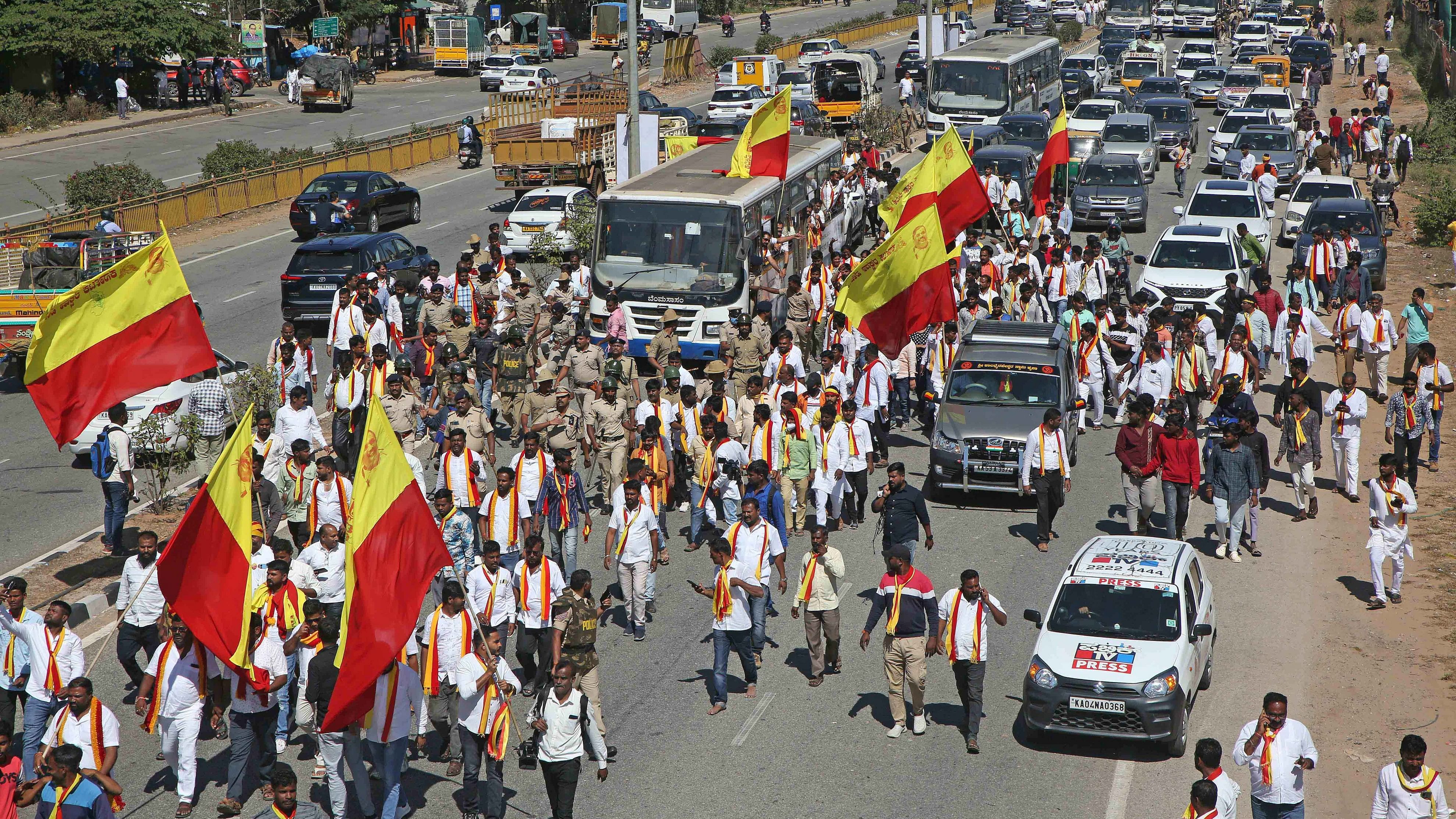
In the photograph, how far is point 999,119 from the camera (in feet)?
128

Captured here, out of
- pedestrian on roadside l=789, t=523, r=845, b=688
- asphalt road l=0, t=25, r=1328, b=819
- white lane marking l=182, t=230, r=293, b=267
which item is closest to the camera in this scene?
asphalt road l=0, t=25, r=1328, b=819

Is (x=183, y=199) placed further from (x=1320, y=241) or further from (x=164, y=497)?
(x=1320, y=241)

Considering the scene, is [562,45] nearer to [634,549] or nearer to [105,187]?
[105,187]

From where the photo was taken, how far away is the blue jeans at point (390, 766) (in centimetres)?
1016

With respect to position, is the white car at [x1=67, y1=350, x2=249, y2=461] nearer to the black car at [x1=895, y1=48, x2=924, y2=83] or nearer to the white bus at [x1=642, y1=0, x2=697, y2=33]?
the black car at [x1=895, y1=48, x2=924, y2=83]

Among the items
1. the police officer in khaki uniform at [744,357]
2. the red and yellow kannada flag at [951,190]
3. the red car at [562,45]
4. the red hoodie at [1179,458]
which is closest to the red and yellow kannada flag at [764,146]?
the red and yellow kannada flag at [951,190]

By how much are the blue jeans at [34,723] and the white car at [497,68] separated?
53.3 metres

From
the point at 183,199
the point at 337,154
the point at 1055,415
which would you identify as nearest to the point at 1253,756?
the point at 1055,415

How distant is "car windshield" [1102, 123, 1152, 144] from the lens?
37.7 metres

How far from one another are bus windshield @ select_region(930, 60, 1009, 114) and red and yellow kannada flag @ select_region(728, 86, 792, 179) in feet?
60.7

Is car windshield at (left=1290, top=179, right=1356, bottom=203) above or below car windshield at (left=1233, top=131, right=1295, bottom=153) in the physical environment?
below

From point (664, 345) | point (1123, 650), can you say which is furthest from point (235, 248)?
point (1123, 650)

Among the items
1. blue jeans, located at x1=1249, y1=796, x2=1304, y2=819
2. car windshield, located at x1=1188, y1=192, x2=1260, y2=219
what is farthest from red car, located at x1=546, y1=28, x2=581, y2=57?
blue jeans, located at x1=1249, y1=796, x2=1304, y2=819

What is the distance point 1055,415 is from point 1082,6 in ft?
245
